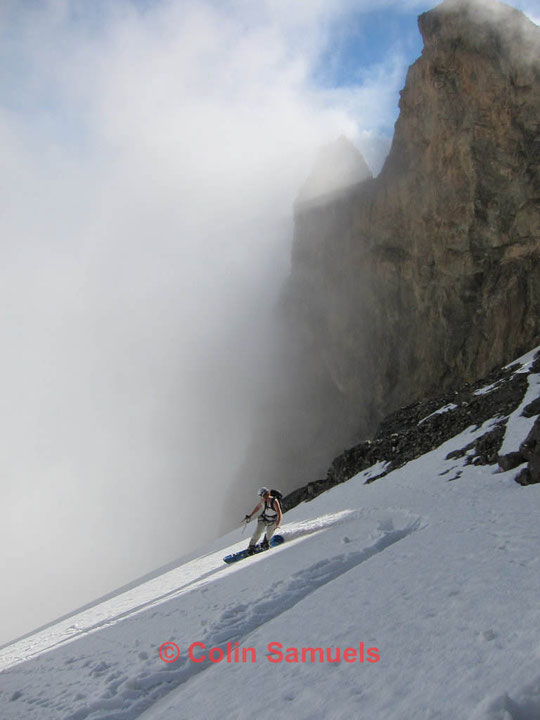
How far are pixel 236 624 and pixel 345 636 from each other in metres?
2.31

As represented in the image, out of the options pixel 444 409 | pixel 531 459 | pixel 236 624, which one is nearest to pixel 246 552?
pixel 236 624

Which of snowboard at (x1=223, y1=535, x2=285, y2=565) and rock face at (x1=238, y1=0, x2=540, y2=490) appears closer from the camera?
snowboard at (x1=223, y1=535, x2=285, y2=565)

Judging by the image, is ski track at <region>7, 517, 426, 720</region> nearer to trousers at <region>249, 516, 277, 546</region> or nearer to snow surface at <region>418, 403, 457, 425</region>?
trousers at <region>249, 516, 277, 546</region>

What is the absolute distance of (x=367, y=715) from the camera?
3.73 metres

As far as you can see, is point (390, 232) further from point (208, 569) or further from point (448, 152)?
point (208, 569)

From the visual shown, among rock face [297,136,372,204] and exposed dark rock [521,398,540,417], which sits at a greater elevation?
rock face [297,136,372,204]

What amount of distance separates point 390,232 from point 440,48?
12844 mm

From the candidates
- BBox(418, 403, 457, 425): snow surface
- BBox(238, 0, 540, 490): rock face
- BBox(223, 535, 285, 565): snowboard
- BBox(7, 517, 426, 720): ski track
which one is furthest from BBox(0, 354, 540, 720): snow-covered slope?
BBox(238, 0, 540, 490): rock face

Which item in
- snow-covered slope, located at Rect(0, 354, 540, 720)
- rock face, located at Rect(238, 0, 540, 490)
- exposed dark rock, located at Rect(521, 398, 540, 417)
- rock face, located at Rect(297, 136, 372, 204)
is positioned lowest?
snow-covered slope, located at Rect(0, 354, 540, 720)

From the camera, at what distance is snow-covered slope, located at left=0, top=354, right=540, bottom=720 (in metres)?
3.96

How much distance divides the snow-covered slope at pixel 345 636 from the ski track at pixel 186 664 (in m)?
0.02

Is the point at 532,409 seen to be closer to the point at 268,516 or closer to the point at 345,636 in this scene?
the point at 268,516

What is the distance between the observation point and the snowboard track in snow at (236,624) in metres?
5.64

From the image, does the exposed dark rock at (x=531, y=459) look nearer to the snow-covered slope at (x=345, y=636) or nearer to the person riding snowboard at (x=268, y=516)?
the snow-covered slope at (x=345, y=636)
